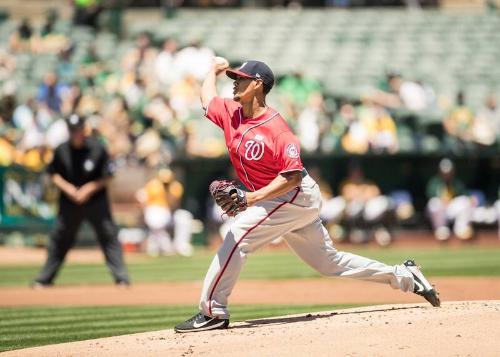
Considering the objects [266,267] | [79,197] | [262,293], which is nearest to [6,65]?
[266,267]

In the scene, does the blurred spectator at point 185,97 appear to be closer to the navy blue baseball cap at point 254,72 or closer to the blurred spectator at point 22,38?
the blurred spectator at point 22,38

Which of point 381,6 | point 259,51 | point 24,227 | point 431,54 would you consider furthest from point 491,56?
point 24,227

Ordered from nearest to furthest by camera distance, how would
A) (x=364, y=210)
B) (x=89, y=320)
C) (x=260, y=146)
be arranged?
1. (x=260, y=146)
2. (x=89, y=320)
3. (x=364, y=210)

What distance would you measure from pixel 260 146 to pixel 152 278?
7.11 m

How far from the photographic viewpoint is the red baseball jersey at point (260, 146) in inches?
289

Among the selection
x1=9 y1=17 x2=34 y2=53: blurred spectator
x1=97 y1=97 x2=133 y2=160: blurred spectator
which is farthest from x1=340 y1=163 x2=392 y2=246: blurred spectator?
x1=9 y1=17 x2=34 y2=53: blurred spectator

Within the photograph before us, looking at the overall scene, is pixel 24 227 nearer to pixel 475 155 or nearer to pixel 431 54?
pixel 475 155

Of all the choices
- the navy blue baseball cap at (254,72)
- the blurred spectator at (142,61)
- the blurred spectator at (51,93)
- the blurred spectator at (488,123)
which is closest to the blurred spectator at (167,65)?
the blurred spectator at (142,61)

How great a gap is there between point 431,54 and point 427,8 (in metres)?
2.66

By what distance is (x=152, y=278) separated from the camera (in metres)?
14.2

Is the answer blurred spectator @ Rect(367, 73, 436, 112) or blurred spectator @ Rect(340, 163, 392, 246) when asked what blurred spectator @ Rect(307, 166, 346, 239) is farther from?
blurred spectator @ Rect(367, 73, 436, 112)

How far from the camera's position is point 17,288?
13.1 meters

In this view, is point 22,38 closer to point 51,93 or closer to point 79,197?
point 51,93

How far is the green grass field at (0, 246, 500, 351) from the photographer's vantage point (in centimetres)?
881
